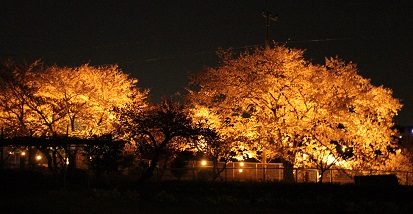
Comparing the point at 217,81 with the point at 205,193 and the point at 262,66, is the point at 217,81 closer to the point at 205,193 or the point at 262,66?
the point at 262,66

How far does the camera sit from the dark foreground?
19.8 m

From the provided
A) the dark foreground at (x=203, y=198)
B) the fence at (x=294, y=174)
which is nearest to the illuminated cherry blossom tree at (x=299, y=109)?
the fence at (x=294, y=174)

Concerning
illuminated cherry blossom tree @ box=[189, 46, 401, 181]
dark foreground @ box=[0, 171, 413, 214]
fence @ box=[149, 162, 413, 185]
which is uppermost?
illuminated cherry blossom tree @ box=[189, 46, 401, 181]

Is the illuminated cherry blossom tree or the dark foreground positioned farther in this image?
the illuminated cherry blossom tree

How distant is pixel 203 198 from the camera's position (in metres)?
22.2

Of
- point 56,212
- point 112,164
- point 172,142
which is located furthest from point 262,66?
point 56,212

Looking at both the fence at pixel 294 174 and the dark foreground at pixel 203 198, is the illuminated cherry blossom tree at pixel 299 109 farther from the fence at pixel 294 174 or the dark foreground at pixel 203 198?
the dark foreground at pixel 203 198

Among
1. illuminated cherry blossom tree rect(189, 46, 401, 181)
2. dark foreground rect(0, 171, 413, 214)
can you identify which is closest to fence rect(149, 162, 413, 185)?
illuminated cherry blossom tree rect(189, 46, 401, 181)

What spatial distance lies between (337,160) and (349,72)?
686 centimetres

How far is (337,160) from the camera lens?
37.7 m

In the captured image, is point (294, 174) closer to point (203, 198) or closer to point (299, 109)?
point (299, 109)

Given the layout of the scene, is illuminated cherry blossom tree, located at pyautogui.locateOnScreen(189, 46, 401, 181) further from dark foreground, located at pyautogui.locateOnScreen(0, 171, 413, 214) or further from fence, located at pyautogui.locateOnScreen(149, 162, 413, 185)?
dark foreground, located at pyautogui.locateOnScreen(0, 171, 413, 214)

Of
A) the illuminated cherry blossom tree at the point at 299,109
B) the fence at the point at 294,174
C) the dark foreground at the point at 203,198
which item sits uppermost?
the illuminated cherry blossom tree at the point at 299,109

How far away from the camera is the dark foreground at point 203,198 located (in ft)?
64.8
